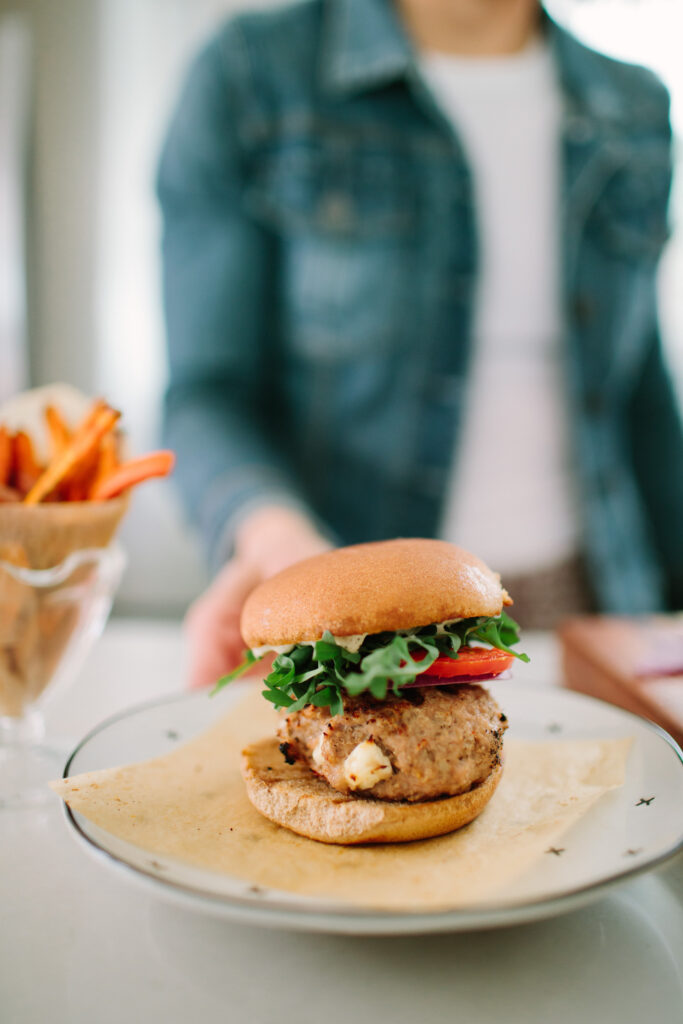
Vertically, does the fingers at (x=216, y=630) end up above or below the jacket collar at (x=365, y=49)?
below

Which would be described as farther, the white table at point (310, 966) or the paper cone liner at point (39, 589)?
the paper cone liner at point (39, 589)

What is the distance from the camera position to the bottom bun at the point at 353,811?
83cm

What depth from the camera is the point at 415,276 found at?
209 cm

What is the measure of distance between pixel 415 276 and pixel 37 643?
141cm

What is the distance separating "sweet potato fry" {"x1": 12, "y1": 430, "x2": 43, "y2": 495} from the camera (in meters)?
1.11

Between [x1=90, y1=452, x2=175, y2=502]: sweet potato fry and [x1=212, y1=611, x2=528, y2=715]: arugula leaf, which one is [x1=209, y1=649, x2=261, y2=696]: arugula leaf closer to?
[x1=212, y1=611, x2=528, y2=715]: arugula leaf

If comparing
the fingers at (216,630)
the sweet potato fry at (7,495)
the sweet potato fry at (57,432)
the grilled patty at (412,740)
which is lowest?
the fingers at (216,630)

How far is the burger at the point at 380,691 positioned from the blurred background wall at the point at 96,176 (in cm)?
336

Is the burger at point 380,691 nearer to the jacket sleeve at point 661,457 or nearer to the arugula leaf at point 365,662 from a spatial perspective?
the arugula leaf at point 365,662

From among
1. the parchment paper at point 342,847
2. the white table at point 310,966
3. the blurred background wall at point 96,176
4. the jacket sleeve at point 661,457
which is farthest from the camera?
the blurred background wall at point 96,176

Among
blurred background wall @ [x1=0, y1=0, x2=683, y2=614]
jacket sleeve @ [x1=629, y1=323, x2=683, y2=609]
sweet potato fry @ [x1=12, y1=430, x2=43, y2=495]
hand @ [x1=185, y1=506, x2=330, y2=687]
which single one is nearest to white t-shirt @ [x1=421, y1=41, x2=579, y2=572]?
jacket sleeve @ [x1=629, y1=323, x2=683, y2=609]

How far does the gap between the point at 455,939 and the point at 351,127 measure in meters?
1.94

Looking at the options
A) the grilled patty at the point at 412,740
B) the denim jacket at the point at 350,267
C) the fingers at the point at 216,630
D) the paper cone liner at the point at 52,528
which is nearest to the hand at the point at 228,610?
the fingers at the point at 216,630

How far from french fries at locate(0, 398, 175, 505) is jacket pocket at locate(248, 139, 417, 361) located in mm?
1063
